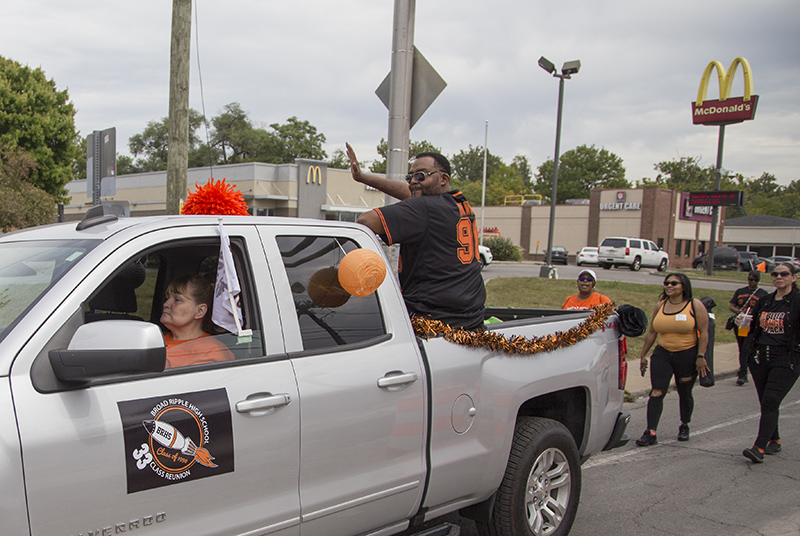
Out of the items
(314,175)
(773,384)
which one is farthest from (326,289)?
(314,175)

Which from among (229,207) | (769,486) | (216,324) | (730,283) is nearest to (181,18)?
(229,207)

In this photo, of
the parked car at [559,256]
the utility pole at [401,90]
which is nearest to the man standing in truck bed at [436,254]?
the utility pole at [401,90]

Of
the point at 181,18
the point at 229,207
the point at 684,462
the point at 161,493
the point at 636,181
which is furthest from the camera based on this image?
the point at 636,181

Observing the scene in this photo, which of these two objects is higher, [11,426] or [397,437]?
[11,426]

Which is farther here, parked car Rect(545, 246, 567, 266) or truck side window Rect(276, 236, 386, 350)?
parked car Rect(545, 246, 567, 266)

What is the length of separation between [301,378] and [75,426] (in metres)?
0.86

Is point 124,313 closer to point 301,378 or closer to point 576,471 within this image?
point 301,378

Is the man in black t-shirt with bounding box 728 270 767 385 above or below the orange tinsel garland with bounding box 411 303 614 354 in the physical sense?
below

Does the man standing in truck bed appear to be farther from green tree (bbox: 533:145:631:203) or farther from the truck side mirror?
green tree (bbox: 533:145:631:203)

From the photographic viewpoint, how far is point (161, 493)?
2.17m

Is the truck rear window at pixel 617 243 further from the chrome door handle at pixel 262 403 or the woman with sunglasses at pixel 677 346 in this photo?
the chrome door handle at pixel 262 403

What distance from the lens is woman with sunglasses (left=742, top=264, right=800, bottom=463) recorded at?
5.89m

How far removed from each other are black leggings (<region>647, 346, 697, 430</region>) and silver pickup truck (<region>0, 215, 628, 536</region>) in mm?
2914

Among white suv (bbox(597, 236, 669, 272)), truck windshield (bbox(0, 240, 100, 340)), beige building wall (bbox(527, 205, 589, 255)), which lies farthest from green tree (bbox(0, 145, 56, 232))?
beige building wall (bbox(527, 205, 589, 255))
